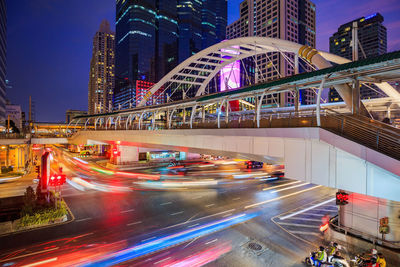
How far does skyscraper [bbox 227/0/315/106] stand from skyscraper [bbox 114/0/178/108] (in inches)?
2268

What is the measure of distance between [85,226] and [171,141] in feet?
31.3

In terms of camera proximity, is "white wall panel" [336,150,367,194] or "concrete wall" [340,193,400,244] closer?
"white wall panel" [336,150,367,194]

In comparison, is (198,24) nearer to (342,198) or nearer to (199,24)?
(199,24)

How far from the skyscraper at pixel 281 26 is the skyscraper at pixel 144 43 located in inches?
2268

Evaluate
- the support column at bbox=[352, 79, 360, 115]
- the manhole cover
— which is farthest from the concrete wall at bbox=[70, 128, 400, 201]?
the manhole cover

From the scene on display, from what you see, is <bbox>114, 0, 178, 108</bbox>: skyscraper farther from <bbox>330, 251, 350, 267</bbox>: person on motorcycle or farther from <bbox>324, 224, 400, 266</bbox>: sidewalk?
<bbox>330, 251, 350, 267</bbox>: person on motorcycle

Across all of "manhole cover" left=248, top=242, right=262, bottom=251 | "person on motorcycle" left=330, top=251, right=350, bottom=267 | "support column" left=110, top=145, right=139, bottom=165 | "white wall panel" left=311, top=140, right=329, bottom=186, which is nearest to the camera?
"white wall panel" left=311, top=140, right=329, bottom=186

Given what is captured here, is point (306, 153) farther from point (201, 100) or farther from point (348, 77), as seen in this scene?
point (201, 100)

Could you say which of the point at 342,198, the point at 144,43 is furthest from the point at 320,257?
the point at 144,43

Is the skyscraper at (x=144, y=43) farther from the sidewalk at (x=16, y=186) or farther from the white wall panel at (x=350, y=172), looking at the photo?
the white wall panel at (x=350, y=172)

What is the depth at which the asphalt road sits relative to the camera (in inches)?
411

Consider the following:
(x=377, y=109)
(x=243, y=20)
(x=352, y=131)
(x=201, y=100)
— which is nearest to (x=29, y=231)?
(x=201, y=100)

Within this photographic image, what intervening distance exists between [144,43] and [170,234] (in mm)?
138537

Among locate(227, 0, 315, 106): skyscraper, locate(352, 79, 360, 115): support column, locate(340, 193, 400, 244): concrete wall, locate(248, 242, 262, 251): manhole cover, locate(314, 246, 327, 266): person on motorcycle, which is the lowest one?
locate(248, 242, 262, 251): manhole cover
